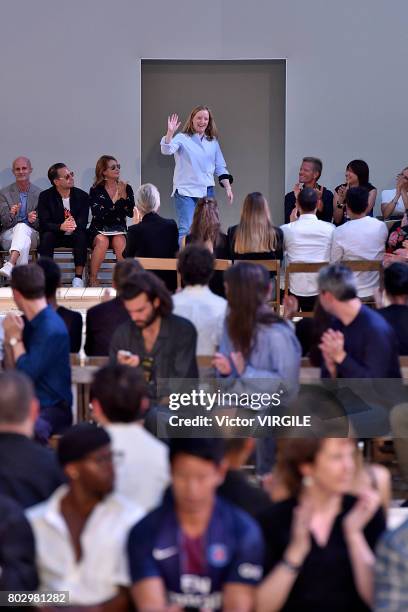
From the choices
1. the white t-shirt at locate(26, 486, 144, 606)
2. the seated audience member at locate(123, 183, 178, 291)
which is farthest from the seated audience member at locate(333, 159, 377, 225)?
the white t-shirt at locate(26, 486, 144, 606)

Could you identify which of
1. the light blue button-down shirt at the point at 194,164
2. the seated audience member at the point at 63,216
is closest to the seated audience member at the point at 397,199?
the light blue button-down shirt at the point at 194,164

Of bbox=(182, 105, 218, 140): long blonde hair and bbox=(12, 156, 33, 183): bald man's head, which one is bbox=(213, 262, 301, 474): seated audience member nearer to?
bbox=(182, 105, 218, 140): long blonde hair

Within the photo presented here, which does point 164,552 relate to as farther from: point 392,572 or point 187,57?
point 187,57

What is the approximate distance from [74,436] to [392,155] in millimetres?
8165

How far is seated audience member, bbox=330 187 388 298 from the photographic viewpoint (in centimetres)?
731

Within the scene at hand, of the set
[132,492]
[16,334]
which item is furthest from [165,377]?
[132,492]

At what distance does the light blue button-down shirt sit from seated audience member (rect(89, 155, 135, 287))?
513mm

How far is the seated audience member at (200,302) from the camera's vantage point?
17.0 ft

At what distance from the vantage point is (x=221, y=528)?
285cm

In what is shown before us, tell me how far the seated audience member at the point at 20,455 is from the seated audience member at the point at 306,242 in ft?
14.2

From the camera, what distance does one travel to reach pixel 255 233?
7234 millimetres

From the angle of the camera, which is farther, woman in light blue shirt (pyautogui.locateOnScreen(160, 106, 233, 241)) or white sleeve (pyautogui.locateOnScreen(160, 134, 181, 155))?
woman in light blue shirt (pyautogui.locateOnScreen(160, 106, 233, 241))

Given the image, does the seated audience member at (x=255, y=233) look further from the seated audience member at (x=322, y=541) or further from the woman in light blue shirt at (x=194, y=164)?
the seated audience member at (x=322, y=541)

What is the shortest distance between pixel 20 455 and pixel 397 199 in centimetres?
707
